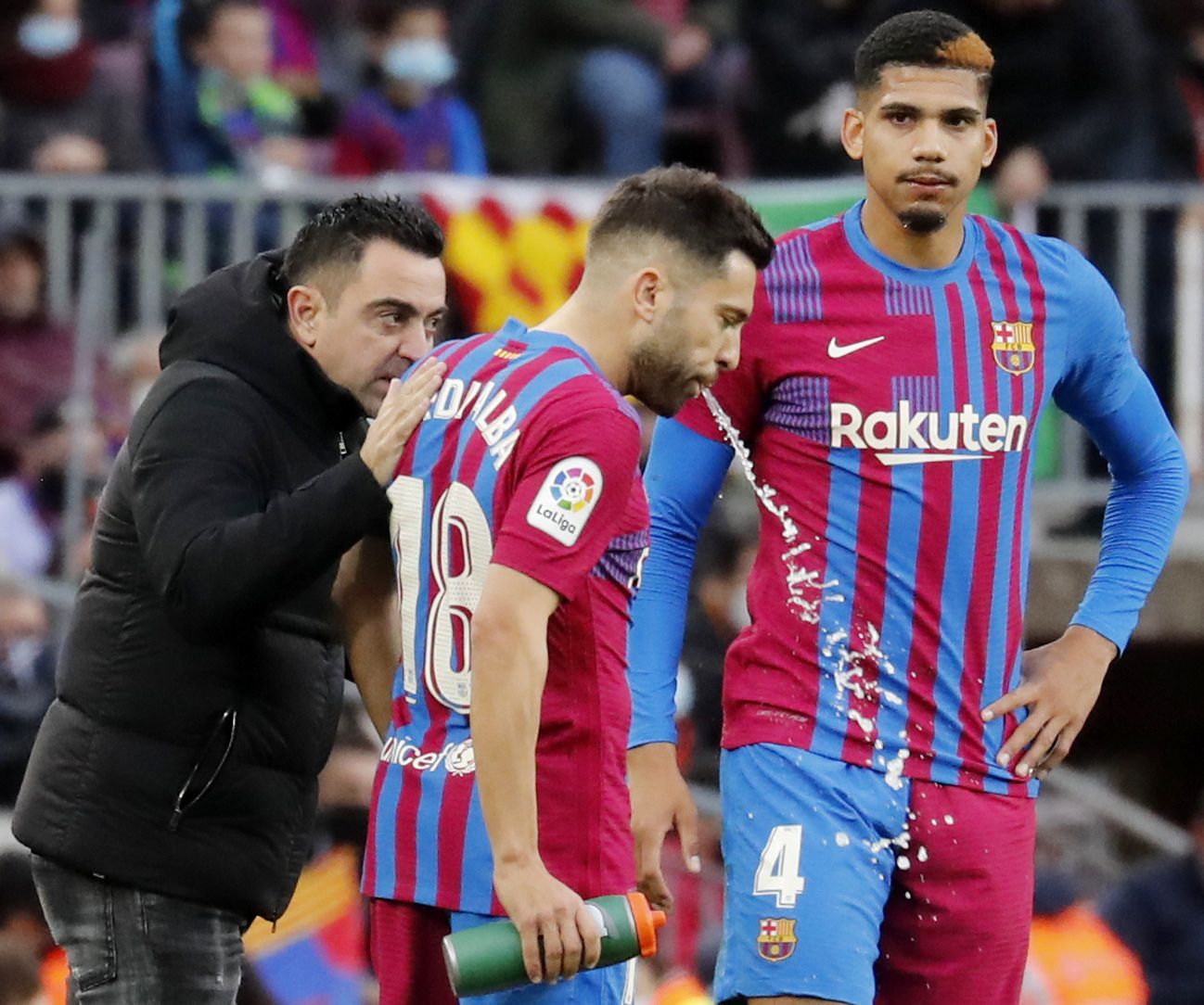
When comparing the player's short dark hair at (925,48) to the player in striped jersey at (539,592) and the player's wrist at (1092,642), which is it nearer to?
the player in striped jersey at (539,592)

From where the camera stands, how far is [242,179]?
10.2 meters

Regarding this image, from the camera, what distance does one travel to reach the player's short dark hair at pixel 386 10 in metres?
11.2

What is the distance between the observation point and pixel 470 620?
4.32 metres

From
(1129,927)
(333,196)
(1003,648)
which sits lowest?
(1129,927)

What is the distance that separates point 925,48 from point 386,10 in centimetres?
A: 698

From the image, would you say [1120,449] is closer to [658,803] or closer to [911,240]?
[911,240]

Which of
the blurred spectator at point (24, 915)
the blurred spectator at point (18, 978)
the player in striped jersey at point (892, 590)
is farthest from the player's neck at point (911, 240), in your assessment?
the blurred spectator at point (24, 915)

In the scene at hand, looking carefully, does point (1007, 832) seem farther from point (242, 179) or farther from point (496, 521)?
point (242, 179)

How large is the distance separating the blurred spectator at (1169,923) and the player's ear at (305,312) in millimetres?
5296

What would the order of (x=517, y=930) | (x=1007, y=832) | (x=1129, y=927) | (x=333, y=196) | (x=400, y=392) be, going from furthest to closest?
(x=333, y=196) → (x=1129, y=927) → (x=1007, y=832) → (x=400, y=392) → (x=517, y=930)

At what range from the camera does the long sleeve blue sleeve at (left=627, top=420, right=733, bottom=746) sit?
16.8ft

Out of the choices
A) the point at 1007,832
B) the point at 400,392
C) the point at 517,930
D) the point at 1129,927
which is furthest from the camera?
the point at 1129,927

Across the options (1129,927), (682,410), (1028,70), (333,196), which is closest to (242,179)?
(333,196)

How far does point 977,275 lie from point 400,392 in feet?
4.40
